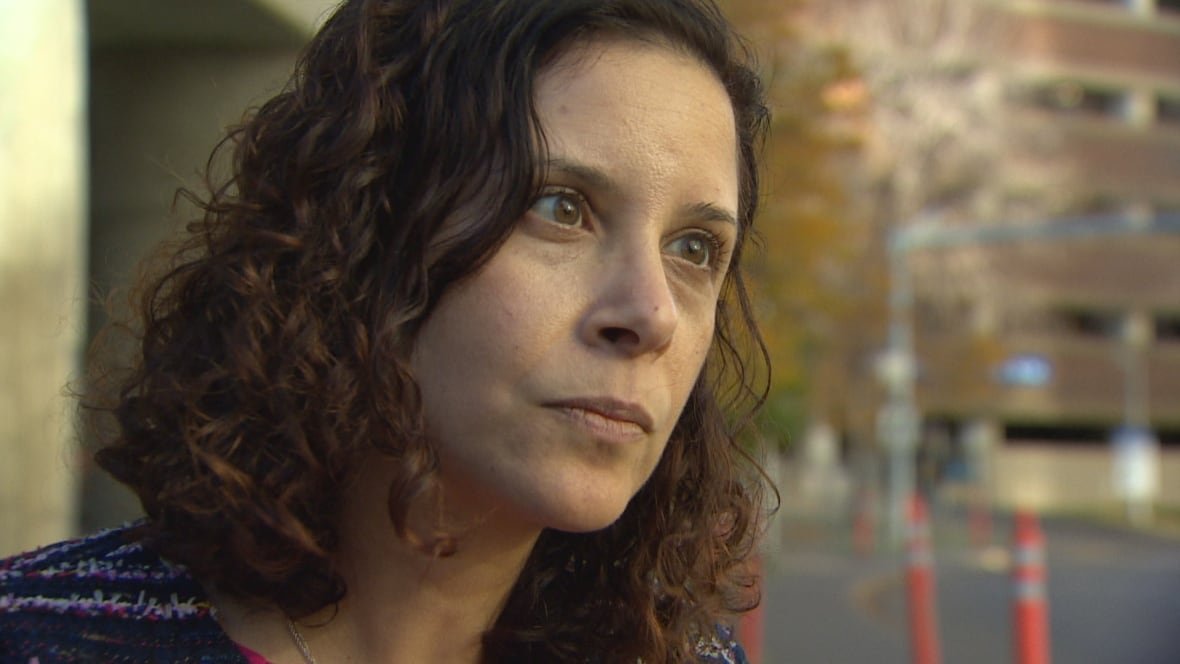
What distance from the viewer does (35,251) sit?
4.90 m

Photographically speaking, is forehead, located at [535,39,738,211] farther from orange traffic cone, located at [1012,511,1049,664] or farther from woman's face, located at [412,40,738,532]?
orange traffic cone, located at [1012,511,1049,664]

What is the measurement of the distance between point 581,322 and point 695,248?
8.7 inches

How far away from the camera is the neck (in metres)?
1.47

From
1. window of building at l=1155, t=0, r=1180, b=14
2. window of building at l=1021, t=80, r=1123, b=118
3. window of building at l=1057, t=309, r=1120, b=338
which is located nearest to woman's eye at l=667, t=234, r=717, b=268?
window of building at l=1021, t=80, r=1123, b=118

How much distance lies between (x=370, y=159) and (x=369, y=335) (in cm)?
18

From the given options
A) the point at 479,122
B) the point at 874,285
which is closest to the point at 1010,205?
the point at 874,285

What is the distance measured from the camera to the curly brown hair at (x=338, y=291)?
4.64 feet

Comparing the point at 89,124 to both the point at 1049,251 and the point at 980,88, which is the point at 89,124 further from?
the point at 1049,251

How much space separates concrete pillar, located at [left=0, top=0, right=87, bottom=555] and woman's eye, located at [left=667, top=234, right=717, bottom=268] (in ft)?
11.8

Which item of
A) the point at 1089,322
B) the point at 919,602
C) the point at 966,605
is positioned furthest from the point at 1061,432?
the point at 919,602

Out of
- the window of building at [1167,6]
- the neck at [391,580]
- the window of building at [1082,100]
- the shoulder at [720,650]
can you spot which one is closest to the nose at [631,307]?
the neck at [391,580]

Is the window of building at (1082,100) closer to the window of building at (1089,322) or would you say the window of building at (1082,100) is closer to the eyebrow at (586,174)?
the window of building at (1089,322)

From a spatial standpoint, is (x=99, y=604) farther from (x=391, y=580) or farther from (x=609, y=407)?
(x=609, y=407)

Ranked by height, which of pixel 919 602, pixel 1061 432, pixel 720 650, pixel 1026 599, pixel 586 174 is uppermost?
pixel 586 174
